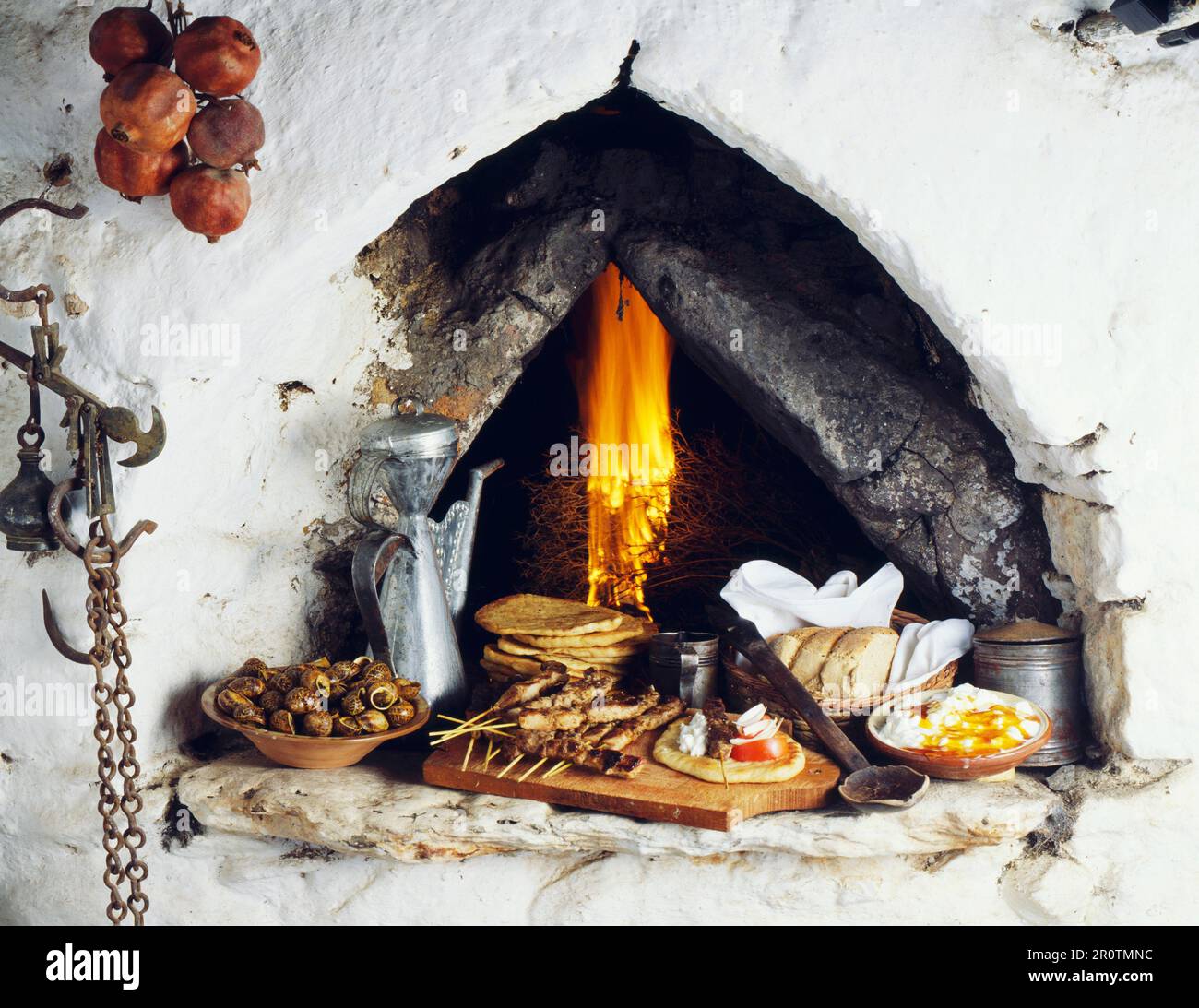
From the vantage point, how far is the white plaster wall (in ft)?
7.42

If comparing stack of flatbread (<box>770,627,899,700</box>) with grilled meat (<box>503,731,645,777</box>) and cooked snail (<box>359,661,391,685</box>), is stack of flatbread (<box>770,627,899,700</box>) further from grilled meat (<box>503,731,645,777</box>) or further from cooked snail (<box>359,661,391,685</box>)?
cooked snail (<box>359,661,391,685</box>)

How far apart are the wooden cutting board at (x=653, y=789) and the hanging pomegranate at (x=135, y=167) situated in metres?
1.23

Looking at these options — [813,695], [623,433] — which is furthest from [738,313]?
[813,695]

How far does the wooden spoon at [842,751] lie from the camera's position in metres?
2.22

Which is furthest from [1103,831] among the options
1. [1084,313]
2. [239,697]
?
[239,697]

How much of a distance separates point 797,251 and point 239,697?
1.61 meters

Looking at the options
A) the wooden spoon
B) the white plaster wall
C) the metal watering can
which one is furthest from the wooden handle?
the metal watering can

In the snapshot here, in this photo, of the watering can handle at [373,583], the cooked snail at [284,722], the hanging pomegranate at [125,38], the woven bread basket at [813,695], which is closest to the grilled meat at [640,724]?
the woven bread basket at [813,695]

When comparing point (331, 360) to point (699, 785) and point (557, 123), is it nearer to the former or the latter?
point (557, 123)

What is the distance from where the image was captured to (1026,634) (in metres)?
2.46

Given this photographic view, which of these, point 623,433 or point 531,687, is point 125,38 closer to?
point 531,687

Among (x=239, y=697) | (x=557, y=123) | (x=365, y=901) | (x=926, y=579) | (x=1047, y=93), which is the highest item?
(x=557, y=123)

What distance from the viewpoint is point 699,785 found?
2.27m

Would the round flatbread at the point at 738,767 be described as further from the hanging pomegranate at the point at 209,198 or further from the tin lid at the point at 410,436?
the hanging pomegranate at the point at 209,198
